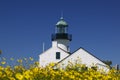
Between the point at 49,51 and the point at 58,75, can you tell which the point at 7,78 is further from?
the point at 49,51

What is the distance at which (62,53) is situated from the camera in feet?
174

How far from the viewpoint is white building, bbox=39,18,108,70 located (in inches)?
1941

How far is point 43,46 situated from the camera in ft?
193

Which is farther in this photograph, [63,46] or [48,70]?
[63,46]

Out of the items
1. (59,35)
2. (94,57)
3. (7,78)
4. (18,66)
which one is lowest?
(7,78)

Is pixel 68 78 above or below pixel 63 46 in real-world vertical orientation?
below

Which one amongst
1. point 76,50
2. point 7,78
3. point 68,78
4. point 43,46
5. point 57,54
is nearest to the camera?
point 7,78

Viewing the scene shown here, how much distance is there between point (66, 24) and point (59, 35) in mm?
3939

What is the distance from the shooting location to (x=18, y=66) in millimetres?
9203

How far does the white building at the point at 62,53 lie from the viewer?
49312 mm

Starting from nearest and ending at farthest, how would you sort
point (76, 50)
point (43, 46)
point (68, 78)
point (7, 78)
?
point (7, 78), point (68, 78), point (76, 50), point (43, 46)

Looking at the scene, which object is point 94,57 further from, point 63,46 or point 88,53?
point 63,46

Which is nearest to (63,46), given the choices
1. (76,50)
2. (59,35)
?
(59,35)

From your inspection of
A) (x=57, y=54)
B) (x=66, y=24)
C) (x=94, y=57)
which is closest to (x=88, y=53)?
(x=94, y=57)
